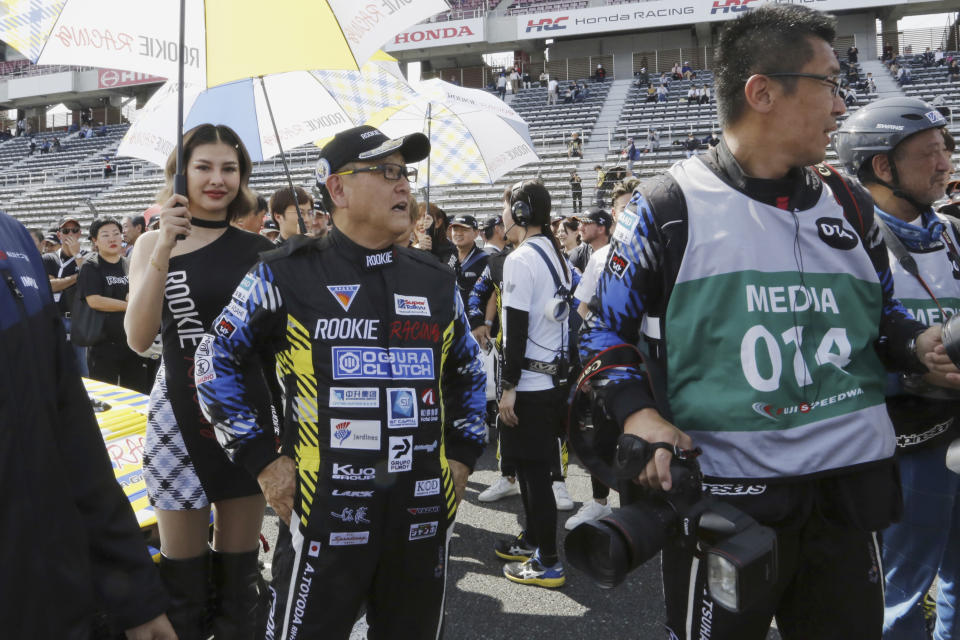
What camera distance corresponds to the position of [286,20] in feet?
8.96

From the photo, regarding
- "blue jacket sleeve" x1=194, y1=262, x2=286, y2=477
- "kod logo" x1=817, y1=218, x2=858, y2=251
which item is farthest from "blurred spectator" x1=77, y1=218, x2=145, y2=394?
"kod logo" x1=817, y1=218, x2=858, y2=251

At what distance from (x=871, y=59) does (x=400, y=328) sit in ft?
117

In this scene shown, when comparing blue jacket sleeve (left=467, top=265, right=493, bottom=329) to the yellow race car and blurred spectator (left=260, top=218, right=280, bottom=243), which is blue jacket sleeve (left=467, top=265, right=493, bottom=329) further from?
blurred spectator (left=260, top=218, right=280, bottom=243)

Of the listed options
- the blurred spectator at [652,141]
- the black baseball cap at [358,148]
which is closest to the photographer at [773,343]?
the black baseball cap at [358,148]

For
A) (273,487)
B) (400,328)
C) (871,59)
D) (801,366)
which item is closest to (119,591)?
(273,487)

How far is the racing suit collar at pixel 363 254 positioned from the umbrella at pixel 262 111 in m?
1.73

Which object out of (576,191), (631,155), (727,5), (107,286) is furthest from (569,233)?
(727,5)

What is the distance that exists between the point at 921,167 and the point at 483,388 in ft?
5.76

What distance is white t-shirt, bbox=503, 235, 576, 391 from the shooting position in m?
3.79

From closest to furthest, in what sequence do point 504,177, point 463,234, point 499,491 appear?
point 499,491 → point 463,234 → point 504,177

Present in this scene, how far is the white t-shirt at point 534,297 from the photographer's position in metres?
3.79

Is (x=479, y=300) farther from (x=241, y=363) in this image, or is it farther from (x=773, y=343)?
(x=773, y=343)

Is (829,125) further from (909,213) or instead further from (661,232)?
(909,213)

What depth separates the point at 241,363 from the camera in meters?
1.97
